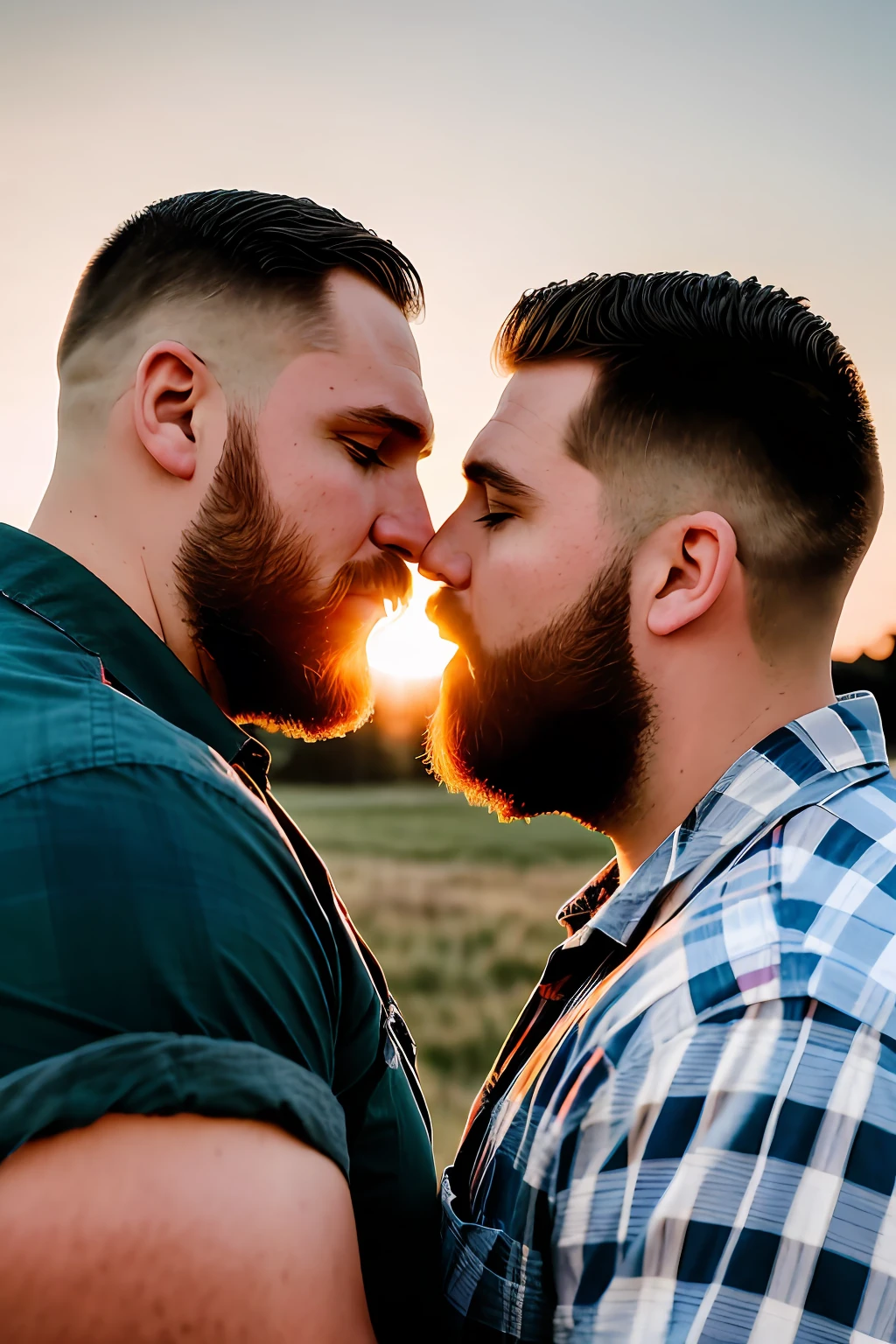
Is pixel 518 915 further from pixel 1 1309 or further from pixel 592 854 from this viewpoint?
pixel 1 1309

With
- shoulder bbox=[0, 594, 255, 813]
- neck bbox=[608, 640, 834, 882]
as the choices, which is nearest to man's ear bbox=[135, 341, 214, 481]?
shoulder bbox=[0, 594, 255, 813]

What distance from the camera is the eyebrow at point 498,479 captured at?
9.21 ft

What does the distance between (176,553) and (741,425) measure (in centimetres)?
142

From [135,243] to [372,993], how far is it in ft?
6.65

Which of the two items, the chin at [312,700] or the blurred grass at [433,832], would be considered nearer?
the chin at [312,700]

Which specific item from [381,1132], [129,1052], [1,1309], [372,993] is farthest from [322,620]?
[1,1309]

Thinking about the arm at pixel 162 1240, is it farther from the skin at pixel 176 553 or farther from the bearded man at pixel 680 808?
the bearded man at pixel 680 808

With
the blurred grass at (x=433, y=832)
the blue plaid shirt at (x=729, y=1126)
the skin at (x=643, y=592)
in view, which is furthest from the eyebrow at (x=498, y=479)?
the blurred grass at (x=433, y=832)

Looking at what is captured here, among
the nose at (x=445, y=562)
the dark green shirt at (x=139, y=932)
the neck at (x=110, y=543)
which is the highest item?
the nose at (x=445, y=562)

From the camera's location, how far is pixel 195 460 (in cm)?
248

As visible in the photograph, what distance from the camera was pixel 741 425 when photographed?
2.61 metres

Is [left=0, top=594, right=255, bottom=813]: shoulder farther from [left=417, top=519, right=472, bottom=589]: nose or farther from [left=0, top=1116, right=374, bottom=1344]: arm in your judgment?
[left=417, top=519, right=472, bottom=589]: nose

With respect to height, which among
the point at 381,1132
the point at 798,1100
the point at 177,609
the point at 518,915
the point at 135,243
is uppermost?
the point at 135,243

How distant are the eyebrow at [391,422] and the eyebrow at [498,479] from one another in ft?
0.54
